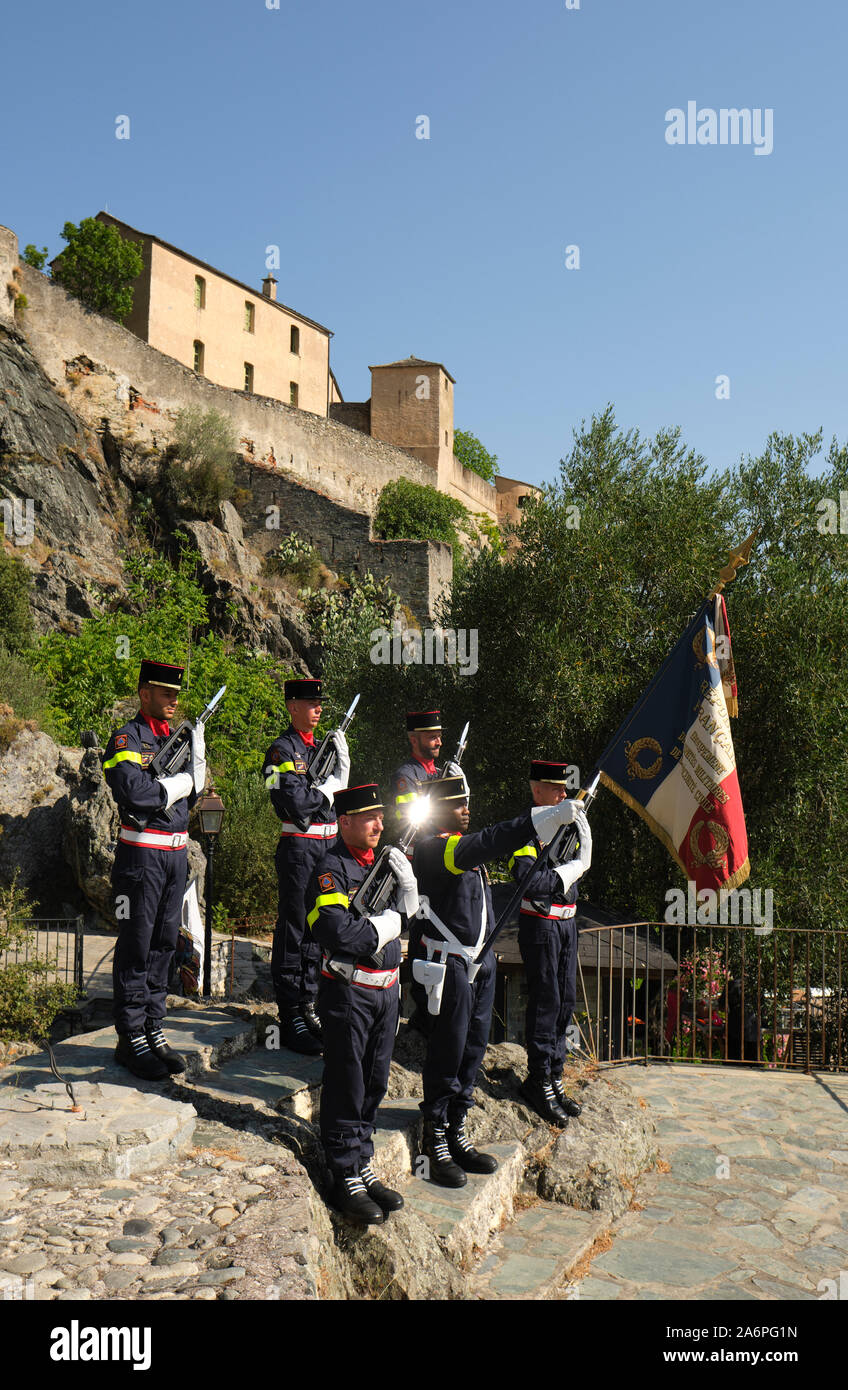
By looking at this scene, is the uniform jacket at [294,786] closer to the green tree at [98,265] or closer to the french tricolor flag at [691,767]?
the french tricolor flag at [691,767]

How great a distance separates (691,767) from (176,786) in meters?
4.35

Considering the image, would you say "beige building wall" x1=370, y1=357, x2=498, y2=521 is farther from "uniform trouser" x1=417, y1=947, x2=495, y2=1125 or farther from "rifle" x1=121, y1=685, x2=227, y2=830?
"uniform trouser" x1=417, y1=947, x2=495, y2=1125

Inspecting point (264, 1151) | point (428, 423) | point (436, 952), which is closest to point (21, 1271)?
point (264, 1151)

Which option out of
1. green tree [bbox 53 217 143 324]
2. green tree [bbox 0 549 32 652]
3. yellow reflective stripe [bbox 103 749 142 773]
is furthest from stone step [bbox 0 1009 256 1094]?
green tree [bbox 53 217 143 324]

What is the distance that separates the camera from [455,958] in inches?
236

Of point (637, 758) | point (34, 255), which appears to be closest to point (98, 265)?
point (34, 255)

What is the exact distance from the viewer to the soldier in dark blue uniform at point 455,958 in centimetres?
577

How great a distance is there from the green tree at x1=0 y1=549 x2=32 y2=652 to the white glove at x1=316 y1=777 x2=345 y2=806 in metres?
16.8

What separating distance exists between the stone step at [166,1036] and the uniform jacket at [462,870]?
1652 mm

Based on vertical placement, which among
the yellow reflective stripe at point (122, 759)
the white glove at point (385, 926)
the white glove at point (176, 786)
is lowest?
the white glove at point (385, 926)

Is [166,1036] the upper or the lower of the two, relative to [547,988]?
lower

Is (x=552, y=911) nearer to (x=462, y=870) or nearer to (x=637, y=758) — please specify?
(x=462, y=870)

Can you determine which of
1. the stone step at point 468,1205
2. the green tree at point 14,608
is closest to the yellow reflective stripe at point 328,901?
the stone step at point 468,1205

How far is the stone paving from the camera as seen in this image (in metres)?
5.34
